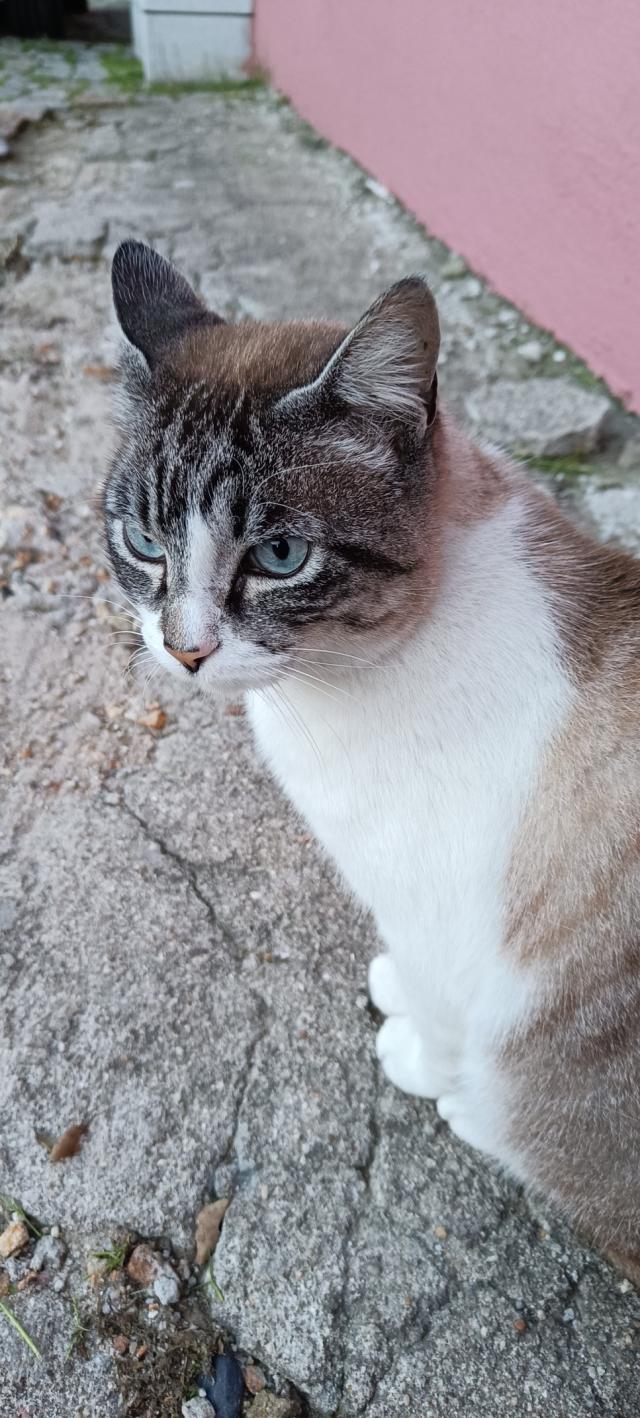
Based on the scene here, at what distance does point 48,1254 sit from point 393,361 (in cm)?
159

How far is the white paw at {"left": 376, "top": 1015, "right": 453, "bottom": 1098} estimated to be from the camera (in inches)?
72.4

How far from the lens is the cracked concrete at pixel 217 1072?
160cm

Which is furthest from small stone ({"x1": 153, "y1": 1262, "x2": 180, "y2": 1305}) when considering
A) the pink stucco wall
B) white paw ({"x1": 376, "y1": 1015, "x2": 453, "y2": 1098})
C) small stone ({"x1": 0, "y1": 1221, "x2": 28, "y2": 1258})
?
the pink stucco wall

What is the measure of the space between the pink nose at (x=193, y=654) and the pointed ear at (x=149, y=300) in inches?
18.3

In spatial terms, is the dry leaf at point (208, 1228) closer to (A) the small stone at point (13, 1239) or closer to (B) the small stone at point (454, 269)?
(A) the small stone at point (13, 1239)

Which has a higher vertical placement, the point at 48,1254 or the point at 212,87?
the point at 212,87

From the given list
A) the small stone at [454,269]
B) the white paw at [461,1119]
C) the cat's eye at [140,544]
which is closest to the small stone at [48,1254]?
the white paw at [461,1119]

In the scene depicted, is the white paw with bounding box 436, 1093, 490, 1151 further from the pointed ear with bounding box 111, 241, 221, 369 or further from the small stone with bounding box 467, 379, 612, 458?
the small stone with bounding box 467, 379, 612, 458

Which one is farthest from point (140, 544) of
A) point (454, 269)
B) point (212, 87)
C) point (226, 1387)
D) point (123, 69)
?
point (123, 69)

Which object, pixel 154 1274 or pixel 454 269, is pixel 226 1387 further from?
pixel 454 269

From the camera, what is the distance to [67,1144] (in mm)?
1769

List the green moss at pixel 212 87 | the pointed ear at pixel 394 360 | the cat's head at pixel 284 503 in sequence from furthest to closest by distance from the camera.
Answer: the green moss at pixel 212 87, the cat's head at pixel 284 503, the pointed ear at pixel 394 360

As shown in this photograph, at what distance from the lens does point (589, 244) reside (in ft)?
10.7

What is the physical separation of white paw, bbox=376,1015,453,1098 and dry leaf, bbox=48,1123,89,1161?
2.00 ft
